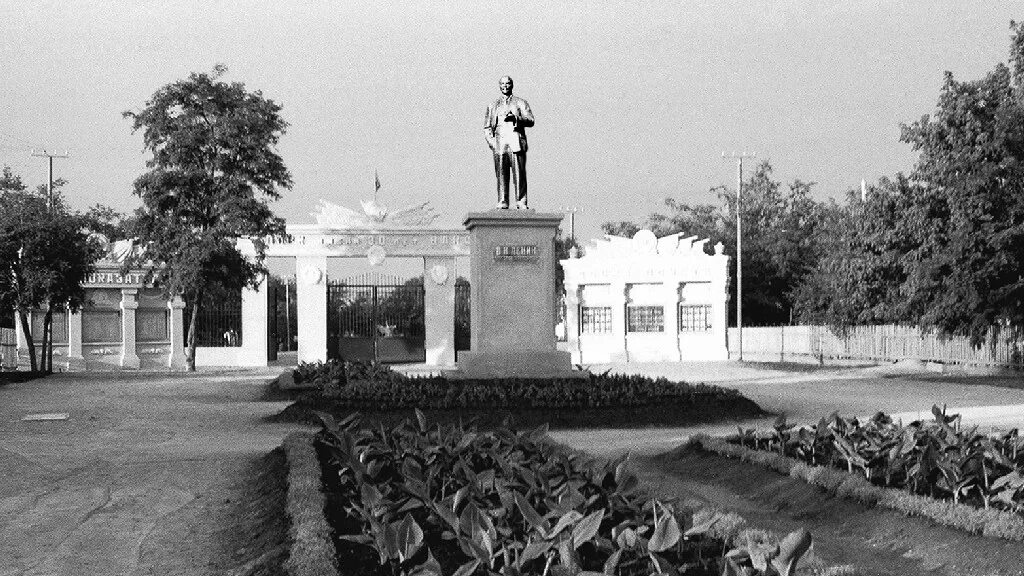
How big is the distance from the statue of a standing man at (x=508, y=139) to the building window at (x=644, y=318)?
81.8ft

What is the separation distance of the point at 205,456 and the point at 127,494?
299cm

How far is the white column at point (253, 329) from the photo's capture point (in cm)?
4016

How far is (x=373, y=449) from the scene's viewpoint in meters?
10.1

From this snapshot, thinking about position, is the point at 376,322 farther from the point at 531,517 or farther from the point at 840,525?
the point at 531,517

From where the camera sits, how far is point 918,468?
29.4 ft

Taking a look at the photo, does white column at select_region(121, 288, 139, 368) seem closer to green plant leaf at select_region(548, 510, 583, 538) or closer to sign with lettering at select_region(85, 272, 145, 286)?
sign with lettering at select_region(85, 272, 145, 286)

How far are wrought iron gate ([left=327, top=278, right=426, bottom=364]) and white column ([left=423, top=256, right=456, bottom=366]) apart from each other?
1.85 metres

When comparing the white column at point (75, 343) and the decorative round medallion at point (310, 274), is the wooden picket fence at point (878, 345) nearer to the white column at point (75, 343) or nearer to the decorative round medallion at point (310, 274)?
the decorative round medallion at point (310, 274)

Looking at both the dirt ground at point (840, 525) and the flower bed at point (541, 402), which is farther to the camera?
the flower bed at point (541, 402)

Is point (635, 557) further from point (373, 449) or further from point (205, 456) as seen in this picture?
point (205, 456)

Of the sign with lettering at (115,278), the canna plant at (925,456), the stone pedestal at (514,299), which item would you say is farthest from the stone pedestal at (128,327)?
the canna plant at (925,456)

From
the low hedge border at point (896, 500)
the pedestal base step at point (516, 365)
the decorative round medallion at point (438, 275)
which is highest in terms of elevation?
the decorative round medallion at point (438, 275)

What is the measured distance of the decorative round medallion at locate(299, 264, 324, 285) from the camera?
39.5m

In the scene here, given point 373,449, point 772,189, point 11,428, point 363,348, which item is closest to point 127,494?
point 373,449
